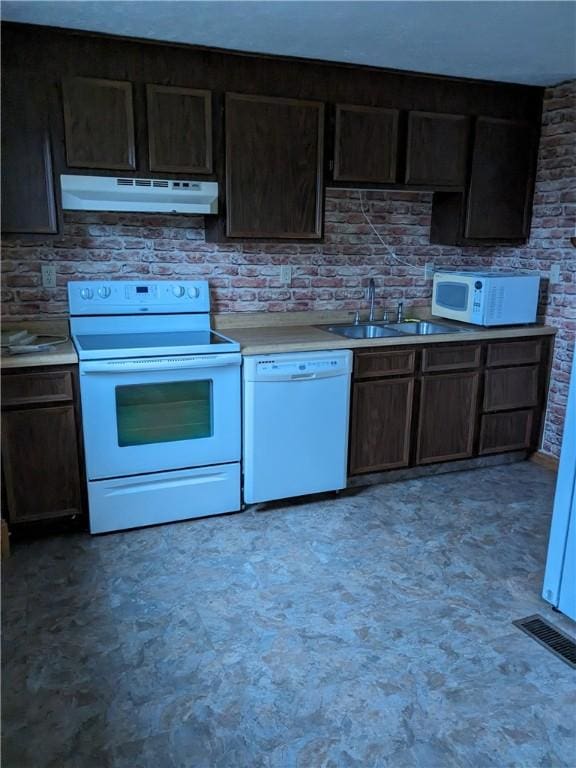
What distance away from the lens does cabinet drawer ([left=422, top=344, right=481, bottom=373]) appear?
11.5 ft

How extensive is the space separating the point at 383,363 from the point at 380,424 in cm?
36

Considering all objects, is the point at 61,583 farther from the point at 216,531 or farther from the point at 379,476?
the point at 379,476

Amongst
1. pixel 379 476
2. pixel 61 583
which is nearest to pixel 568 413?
pixel 379 476


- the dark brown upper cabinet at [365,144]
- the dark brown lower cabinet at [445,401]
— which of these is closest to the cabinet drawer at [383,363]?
the dark brown lower cabinet at [445,401]

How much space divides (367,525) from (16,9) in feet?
9.30

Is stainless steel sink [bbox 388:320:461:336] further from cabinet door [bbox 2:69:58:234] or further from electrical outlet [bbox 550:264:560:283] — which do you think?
cabinet door [bbox 2:69:58:234]

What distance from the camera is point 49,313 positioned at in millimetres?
3180

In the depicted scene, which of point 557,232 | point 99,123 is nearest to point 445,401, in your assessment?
point 557,232

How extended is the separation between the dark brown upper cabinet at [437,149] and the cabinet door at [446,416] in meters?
1.19

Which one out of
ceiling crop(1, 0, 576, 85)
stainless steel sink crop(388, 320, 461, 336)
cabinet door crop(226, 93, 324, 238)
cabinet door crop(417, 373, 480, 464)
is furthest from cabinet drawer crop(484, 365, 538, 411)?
ceiling crop(1, 0, 576, 85)

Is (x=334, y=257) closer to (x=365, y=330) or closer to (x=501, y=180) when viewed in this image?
(x=365, y=330)

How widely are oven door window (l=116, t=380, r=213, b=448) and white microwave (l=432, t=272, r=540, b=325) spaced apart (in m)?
1.75

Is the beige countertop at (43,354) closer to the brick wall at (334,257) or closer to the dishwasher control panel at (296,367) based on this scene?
the brick wall at (334,257)

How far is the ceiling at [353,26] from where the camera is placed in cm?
246
